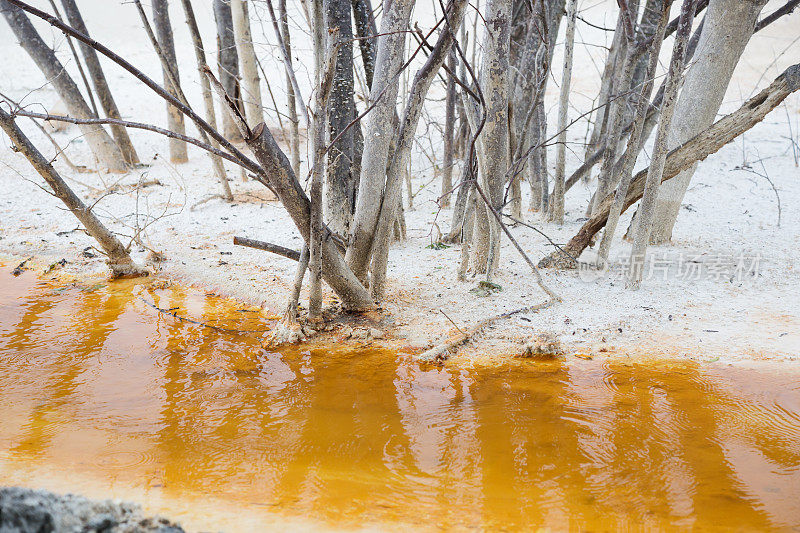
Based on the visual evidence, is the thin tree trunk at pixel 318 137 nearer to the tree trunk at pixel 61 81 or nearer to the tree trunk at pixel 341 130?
the tree trunk at pixel 341 130

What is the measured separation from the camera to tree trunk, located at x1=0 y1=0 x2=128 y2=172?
7309 millimetres

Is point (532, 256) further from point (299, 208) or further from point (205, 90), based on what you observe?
point (205, 90)

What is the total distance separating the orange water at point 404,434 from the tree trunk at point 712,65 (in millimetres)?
2363

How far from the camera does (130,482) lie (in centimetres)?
223

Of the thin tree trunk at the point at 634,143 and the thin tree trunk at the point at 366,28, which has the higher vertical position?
the thin tree trunk at the point at 366,28

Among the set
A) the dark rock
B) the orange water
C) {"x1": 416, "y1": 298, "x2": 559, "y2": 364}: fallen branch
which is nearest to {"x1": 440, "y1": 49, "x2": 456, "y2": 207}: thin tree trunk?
{"x1": 416, "y1": 298, "x2": 559, "y2": 364}: fallen branch

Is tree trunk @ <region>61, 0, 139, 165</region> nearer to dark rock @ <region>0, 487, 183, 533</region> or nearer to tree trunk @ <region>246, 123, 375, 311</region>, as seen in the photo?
tree trunk @ <region>246, 123, 375, 311</region>

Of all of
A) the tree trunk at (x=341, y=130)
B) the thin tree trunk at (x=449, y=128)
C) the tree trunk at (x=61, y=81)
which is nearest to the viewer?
the tree trunk at (x=341, y=130)

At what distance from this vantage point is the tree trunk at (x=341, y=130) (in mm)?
4203

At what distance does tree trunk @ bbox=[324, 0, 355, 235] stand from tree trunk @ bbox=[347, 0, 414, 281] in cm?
39

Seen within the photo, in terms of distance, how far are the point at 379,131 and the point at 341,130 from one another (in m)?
1.00

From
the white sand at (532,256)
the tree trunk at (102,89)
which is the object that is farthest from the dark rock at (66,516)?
the tree trunk at (102,89)

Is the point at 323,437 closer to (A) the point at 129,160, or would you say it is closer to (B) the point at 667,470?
(B) the point at 667,470

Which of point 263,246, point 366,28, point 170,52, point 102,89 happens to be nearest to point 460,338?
point 263,246
